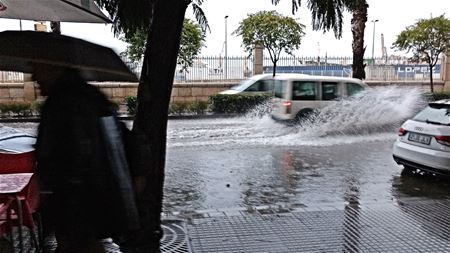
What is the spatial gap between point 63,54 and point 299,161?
303 inches

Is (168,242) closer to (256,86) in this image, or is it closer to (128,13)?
(128,13)

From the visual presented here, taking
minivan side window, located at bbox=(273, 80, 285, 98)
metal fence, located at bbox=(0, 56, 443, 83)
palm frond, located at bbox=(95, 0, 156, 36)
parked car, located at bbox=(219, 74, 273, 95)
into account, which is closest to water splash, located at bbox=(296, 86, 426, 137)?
minivan side window, located at bbox=(273, 80, 285, 98)

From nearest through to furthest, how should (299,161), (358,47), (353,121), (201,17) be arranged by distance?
1. (201,17)
2. (299,161)
3. (353,121)
4. (358,47)

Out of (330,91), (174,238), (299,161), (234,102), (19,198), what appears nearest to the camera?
(19,198)

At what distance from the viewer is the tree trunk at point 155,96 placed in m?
3.86

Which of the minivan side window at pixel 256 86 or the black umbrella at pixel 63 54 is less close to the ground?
the black umbrella at pixel 63 54

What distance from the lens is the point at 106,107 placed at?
2.83m

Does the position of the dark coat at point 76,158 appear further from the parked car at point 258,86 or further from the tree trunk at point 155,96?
the parked car at point 258,86

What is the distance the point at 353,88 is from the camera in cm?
1546

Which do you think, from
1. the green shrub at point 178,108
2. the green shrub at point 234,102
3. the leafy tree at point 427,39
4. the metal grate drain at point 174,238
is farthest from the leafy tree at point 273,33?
the metal grate drain at point 174,238

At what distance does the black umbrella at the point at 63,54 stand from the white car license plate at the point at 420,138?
599 centimetres

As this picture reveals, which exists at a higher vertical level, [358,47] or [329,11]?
[358,47]

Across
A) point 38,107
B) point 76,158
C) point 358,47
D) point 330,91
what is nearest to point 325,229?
point 38,107

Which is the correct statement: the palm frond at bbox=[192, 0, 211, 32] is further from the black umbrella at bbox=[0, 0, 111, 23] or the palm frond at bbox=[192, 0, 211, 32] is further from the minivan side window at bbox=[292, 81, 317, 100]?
the minivan side window at bbox=[292, 81, 317, 100]
